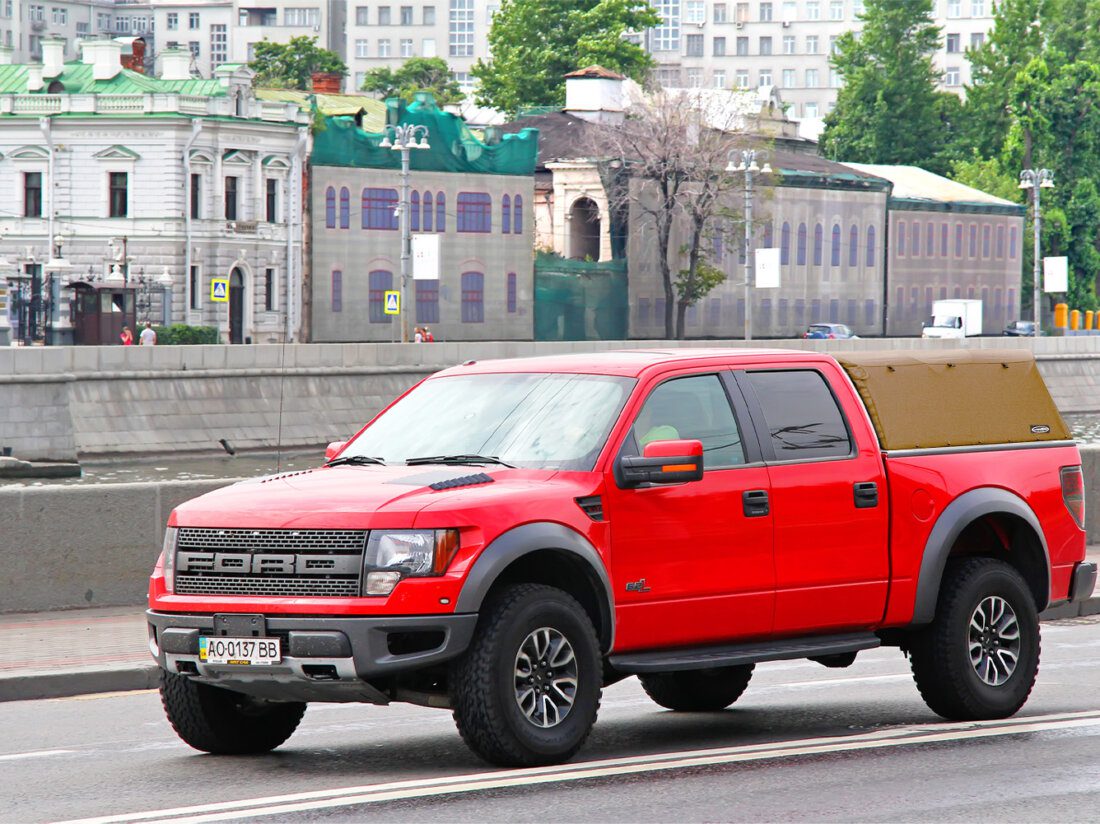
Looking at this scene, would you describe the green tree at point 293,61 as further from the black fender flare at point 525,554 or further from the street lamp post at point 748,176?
the black fender flare at point 525,554

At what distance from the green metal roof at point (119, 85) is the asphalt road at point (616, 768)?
65.7m

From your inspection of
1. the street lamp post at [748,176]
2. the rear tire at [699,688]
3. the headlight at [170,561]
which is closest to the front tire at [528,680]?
the headlight at [170,561]

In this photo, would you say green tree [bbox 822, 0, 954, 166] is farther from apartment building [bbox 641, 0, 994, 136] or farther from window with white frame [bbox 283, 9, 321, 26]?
window with white frame [bbox 283, 9, 321, 26]

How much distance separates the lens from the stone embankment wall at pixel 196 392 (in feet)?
138

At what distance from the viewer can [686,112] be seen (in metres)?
83.6

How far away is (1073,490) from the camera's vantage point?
10555 millimetres

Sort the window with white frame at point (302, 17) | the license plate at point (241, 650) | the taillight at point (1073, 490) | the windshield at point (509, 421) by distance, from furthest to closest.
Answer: the window with white frame at point (302, 17), the taillight at point (1073, 490), the windshield at point (509, 421), the license plate at point (241, 650)

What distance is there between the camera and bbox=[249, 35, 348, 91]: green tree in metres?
136

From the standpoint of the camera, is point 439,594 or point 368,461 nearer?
point 439,594

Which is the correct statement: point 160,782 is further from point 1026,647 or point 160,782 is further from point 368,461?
point 1026,647

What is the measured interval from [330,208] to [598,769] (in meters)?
69.1

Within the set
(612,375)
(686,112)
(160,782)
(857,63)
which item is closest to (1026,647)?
(612,375)

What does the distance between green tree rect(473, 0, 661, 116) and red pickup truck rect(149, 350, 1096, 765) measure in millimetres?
101383

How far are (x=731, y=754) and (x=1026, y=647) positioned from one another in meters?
2.11
